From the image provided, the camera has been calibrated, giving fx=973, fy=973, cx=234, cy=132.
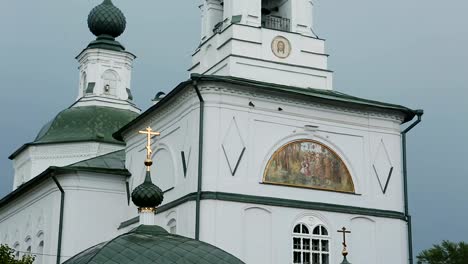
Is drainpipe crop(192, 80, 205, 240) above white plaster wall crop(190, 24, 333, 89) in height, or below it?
below

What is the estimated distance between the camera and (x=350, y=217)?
71.5 feet

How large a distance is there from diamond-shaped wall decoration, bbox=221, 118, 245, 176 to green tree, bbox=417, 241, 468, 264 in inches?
594

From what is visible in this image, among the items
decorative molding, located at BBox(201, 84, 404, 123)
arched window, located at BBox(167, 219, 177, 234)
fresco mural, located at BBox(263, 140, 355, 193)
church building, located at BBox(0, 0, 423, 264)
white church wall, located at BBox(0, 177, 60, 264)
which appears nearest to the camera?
church building, located at BBox(0, 0, 423, 264)

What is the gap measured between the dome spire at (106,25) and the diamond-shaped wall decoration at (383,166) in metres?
13.0

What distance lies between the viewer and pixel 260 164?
832 inches

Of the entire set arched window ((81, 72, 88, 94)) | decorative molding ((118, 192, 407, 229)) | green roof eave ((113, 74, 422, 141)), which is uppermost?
arched window ((81, 72, 88, 94))

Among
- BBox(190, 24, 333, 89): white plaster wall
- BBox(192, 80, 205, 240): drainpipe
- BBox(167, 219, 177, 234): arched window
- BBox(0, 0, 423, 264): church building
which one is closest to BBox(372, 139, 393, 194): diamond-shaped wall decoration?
BBox(0, 0, 423, 264): church building

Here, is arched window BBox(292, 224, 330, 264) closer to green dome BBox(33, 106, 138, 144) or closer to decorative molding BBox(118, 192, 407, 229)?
decorative molding BBox(118, 192, 407, 229)

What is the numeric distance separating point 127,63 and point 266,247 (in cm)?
1382

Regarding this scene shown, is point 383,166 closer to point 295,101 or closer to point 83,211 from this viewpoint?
point 295,101

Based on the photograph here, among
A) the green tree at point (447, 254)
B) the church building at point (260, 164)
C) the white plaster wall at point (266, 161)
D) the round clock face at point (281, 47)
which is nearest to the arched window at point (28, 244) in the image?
the church building at point (260, 164)

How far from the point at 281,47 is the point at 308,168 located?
10.4 ft

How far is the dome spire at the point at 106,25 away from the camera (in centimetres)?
3269

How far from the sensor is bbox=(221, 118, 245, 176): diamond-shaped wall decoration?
2086cm
